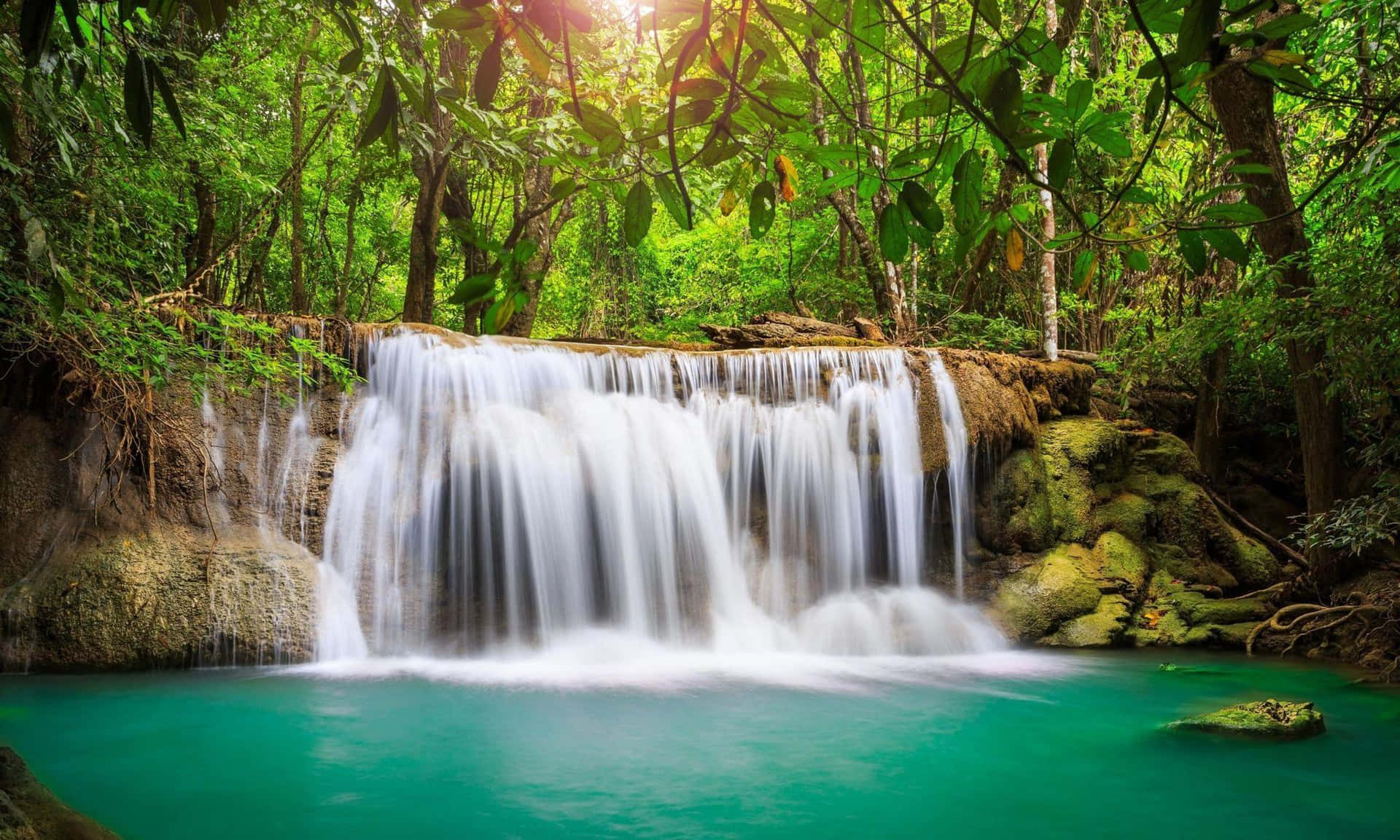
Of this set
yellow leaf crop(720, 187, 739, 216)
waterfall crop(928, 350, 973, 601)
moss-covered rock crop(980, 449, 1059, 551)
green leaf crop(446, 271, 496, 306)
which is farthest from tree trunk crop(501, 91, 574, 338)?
green leaf crop(446, 271, 496, 306)

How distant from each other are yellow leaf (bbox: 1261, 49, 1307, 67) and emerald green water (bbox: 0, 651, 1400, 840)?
152 inches

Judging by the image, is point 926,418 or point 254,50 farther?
point 254,50

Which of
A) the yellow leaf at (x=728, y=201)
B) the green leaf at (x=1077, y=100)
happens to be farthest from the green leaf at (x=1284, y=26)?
the yellow leaf at (x=728, y=201)

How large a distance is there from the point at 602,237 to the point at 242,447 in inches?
413

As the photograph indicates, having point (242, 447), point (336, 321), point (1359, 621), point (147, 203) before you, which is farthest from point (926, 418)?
point (147, 203)

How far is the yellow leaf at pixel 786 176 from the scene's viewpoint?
1580 mm

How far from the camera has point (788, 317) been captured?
12.1 metres

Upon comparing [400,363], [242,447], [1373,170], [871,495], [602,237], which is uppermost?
[602,237]

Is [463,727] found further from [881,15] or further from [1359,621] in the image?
[1359,621]

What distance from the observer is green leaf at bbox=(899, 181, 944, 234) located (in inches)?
49.2

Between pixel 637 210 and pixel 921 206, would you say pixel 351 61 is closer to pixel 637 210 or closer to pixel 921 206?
pixel 637 210

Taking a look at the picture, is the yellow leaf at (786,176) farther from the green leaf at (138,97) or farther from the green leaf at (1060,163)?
the green leaf at (138,97)

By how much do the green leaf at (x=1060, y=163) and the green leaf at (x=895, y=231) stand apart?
0.75ft

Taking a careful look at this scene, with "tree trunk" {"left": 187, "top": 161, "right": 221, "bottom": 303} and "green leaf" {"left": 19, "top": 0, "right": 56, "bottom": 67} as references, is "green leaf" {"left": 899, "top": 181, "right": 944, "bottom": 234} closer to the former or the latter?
"green leaf" {"left": 19, "top": 0, "right": 56, "bottom": 67}
